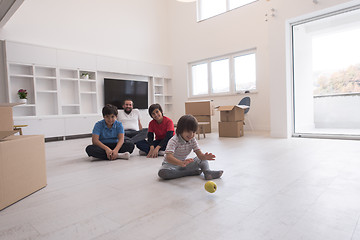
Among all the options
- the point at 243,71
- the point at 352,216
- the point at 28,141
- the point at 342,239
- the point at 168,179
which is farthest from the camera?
the point at 243,71

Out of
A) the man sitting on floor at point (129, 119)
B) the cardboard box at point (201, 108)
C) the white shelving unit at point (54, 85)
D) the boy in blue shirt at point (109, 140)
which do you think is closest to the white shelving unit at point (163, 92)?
the white shelving unit at point (54, 85)

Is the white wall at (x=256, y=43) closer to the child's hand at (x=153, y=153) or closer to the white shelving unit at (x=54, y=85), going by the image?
the white shelving unit at (x=54, y=85)

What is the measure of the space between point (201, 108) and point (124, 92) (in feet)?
8.69

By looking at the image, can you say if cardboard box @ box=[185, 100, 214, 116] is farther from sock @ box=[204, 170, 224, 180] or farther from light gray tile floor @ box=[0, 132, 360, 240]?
sock @ box=[204, 170, 224, 180]

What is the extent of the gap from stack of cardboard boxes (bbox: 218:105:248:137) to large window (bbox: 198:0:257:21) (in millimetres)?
3332

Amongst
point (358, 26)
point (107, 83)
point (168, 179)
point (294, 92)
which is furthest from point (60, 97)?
point (358, 26)

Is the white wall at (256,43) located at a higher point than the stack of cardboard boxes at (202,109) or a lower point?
higher

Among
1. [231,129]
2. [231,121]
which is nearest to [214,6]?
[231,121]

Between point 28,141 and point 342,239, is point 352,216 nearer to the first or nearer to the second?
point 342,239

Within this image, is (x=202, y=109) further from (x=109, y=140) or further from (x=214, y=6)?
(x=214, y=6)

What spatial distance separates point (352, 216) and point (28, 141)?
2.01 metres

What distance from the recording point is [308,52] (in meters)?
4.62

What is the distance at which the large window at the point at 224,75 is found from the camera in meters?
6.23

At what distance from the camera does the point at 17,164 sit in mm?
1475
